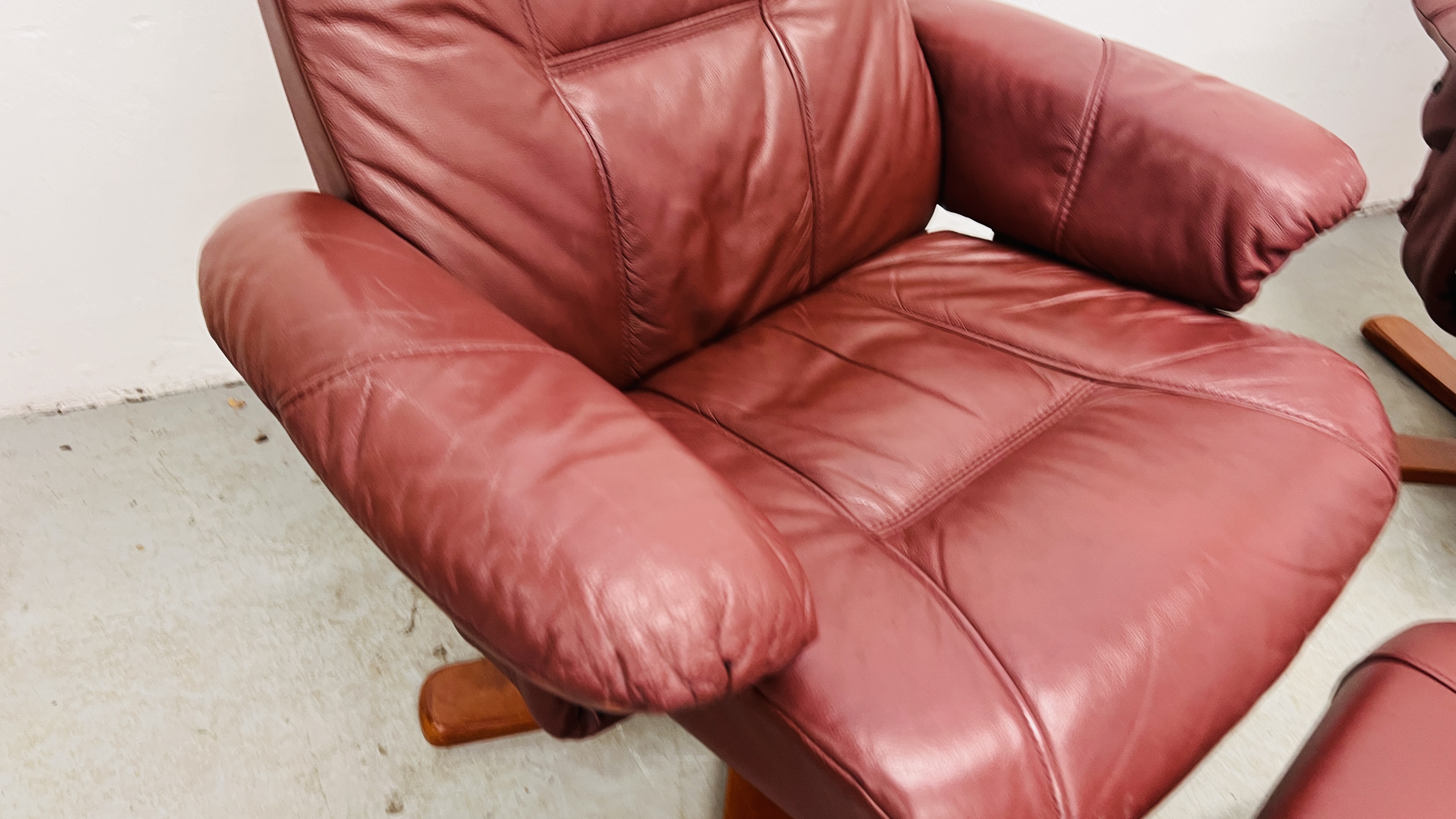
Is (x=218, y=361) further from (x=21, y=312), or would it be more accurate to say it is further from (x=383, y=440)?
(x=383, y=440)

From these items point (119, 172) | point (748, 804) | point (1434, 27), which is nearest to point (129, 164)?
point (119, 172)

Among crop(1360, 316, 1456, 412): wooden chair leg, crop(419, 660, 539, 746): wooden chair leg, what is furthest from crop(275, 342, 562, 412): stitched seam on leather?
crop(1360, 316, 1456, 412): wooden chair leg

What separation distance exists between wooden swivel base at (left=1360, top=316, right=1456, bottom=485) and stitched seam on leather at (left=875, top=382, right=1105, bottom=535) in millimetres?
833

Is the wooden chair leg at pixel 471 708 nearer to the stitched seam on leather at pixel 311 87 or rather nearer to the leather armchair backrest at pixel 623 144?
the leather armchair backrest at pixel 623 144

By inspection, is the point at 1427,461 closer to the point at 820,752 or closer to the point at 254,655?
the point at 820,752

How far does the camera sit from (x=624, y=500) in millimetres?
483

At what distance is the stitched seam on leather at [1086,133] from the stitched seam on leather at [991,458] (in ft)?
0.80

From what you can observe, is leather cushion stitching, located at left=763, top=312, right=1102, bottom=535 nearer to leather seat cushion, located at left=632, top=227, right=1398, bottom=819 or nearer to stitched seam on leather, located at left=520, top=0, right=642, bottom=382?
leather seat cushion, located at left=632, top=227, right=1398, bottom=819

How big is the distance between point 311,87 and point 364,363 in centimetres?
28

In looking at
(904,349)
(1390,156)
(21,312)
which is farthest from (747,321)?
(1390,156)

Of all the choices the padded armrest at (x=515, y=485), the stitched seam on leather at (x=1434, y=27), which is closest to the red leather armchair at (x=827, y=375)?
the padded armrest at (x=515, y=485)

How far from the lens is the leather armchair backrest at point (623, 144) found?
0.70m

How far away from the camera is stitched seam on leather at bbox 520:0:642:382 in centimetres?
77

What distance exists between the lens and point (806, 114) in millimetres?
937
